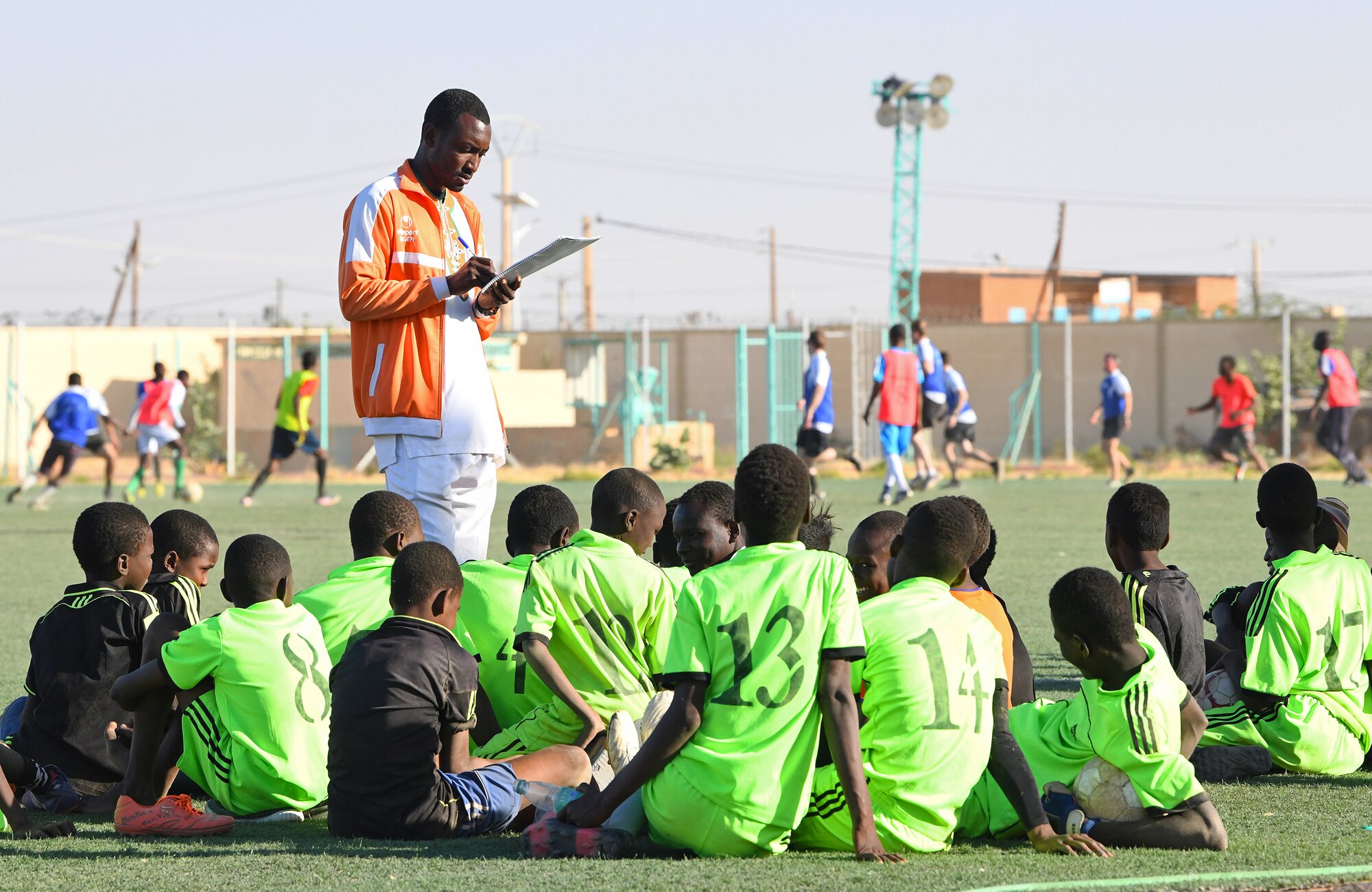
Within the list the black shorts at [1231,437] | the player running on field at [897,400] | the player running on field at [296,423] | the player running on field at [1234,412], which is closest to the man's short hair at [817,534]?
the player running on field at [897,400]

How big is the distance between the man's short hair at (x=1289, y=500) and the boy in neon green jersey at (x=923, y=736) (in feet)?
5.14

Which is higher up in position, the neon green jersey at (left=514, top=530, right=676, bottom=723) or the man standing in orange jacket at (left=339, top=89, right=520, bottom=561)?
the man standing in orange jacket at (left=339, top=89, right=520, bottom=561)

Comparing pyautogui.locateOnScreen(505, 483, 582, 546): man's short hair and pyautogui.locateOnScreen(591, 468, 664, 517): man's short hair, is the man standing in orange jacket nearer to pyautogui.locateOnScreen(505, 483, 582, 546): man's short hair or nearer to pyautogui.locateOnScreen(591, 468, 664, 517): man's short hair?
pyautogui.locateOnScreen(505, 483, 582, 546): man's short hair

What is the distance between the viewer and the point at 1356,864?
12.5 ft

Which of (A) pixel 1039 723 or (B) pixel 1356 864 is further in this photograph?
(A) pixel 1039 723

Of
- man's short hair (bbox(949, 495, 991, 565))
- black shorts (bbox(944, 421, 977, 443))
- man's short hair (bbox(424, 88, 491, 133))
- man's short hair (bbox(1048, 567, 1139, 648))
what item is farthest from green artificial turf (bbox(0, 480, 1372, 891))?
black shorts (bbox(944, 421, 977, 443))

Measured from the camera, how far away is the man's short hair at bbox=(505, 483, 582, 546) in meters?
5.19

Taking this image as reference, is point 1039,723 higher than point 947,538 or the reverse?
the reverse

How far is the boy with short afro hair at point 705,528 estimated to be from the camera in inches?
172

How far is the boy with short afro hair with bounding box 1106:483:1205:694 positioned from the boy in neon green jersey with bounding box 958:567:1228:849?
24.6 inches

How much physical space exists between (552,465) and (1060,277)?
92.2 feet

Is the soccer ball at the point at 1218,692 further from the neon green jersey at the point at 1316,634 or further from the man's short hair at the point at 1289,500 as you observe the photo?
the man's short hair at the point at 1289,500

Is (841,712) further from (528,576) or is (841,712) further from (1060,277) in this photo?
(1060,277)

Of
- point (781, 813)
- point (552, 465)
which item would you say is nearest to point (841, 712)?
point (781, 813)
